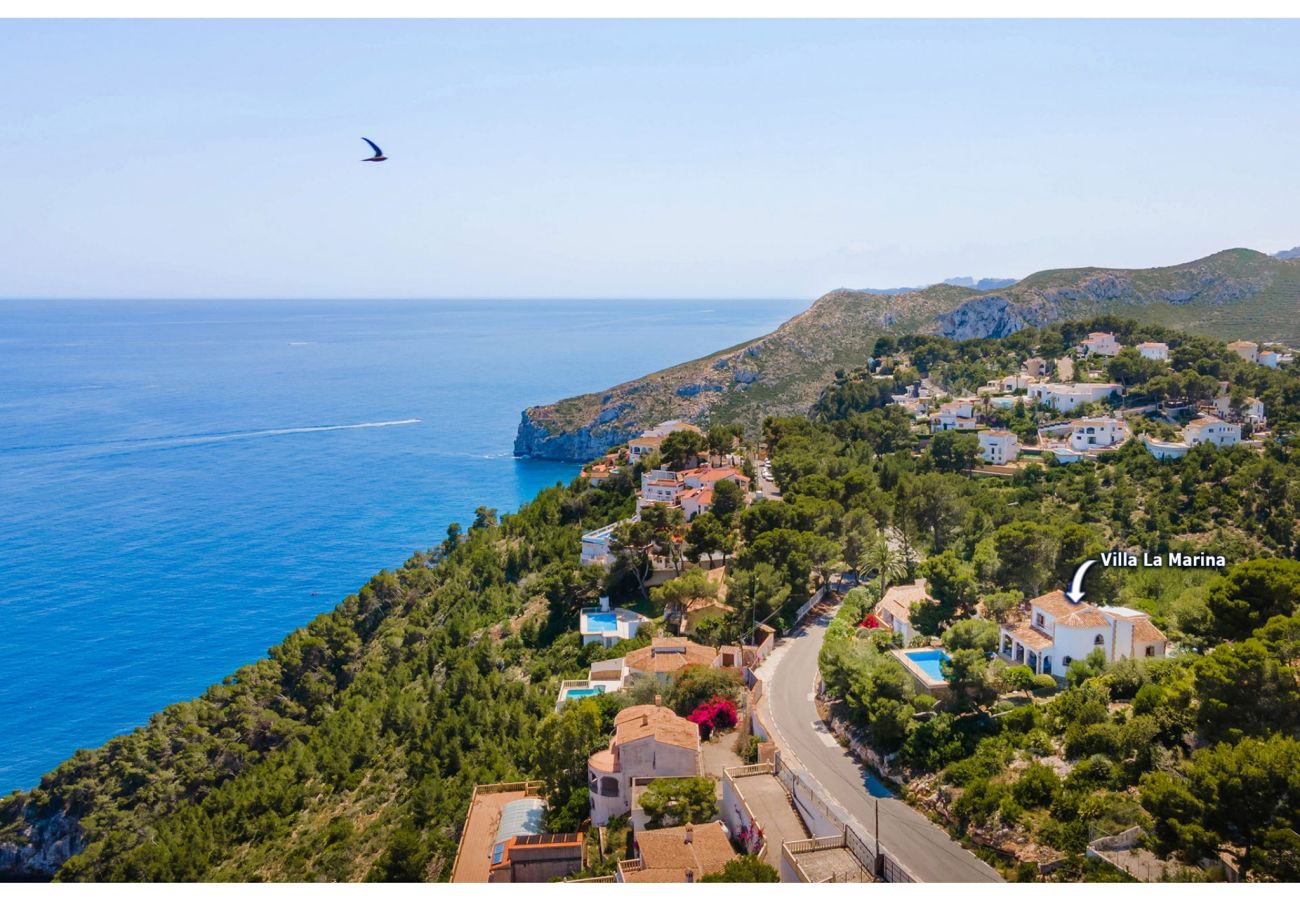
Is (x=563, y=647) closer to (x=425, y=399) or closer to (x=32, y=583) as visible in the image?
(x=32, y=583)

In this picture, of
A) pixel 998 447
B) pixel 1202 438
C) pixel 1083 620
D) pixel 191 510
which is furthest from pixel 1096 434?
pixel 191 510

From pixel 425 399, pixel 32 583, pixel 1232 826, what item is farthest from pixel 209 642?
pixel 425 399

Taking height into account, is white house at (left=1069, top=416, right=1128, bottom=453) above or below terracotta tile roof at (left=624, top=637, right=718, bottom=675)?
above

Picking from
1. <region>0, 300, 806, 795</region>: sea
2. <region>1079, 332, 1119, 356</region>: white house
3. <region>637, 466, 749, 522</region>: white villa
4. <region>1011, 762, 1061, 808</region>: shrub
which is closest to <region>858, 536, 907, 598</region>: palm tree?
<region>637, 466, 749, 522</region>: white villa

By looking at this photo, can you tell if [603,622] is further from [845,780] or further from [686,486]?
[845,780]

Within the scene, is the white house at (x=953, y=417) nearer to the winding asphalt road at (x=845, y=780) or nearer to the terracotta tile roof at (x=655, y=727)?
the winding asphalt road at (x=845, y=780)

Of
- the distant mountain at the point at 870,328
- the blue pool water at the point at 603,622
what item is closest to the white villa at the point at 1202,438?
the blue pool water at the point at 603,622

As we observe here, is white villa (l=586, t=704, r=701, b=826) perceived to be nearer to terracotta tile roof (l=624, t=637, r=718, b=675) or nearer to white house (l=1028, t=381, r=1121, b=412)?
terracotta tile roof (l=624, t=637, r=718, b=675)
